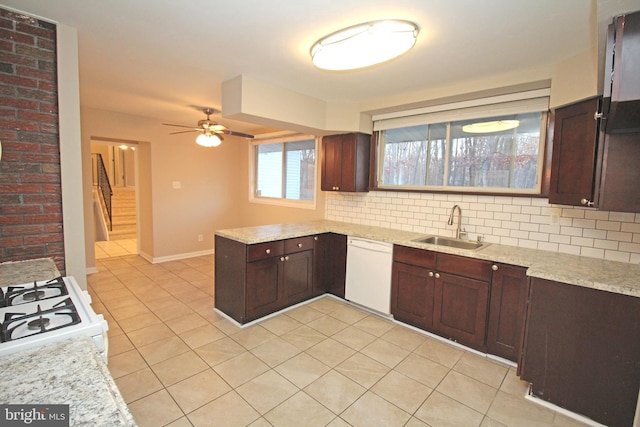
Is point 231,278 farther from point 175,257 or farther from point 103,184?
point 103,184

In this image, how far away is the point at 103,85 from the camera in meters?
3.27

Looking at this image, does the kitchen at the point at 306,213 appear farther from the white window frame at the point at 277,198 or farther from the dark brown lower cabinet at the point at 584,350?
the dark brown lower cabinet at the point at 584,350

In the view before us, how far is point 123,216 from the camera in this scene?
7859 millimetres

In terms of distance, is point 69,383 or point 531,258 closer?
point 69,383

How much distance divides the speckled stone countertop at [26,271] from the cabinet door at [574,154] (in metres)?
3.33

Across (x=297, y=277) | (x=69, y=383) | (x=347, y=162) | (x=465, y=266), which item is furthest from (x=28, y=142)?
(x=465, y=266)

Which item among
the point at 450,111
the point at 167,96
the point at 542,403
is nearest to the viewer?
the point at 542,403

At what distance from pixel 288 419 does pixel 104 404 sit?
1390mm

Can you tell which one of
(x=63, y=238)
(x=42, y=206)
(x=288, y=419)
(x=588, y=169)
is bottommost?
(x=288, y=419)

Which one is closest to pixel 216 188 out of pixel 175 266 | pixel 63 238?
pixel 175 266

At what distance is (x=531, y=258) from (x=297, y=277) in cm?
222

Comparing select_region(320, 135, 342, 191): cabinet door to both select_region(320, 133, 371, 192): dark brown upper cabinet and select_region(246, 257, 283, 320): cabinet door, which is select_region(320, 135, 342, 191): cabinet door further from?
select_region(246, 257, 283, 320): cabinet door

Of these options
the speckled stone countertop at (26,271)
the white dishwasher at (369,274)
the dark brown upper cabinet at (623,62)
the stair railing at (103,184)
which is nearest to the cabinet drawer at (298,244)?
the white dishwasher at (369,274)

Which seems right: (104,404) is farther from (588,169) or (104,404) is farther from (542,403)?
(588,169)
